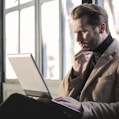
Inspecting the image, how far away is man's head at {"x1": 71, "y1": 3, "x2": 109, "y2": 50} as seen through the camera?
1.63m

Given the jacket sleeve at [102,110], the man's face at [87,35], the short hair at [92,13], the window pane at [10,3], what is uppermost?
the window pane at [10,3]

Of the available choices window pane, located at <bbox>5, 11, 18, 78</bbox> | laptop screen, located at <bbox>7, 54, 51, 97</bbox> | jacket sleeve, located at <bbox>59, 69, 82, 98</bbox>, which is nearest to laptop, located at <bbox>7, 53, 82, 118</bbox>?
laptop screen, located at <bbox>7, 54, 51, 97</bbox>

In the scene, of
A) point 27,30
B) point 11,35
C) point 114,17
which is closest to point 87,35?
point 114,17

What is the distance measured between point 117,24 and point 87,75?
5.73ft

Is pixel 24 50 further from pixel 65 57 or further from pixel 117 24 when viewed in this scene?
pixel 117 24

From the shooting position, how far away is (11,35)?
5.23 meters

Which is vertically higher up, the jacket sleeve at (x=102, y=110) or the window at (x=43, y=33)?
the window at (x=43, y=33)

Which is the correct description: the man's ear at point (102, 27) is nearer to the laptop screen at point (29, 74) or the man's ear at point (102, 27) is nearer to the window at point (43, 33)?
the laptop screen at point (29, 74)

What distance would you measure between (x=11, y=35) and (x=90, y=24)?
12.2ft

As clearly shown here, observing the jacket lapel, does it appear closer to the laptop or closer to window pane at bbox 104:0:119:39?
the laptop

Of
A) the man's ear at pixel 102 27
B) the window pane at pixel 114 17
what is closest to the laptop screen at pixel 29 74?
the man's ear at pixel 102 27

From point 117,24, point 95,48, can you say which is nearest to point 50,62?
point 117,24

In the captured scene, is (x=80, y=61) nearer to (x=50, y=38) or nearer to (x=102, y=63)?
(x=102, y=63)

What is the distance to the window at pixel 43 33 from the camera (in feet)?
13.4
